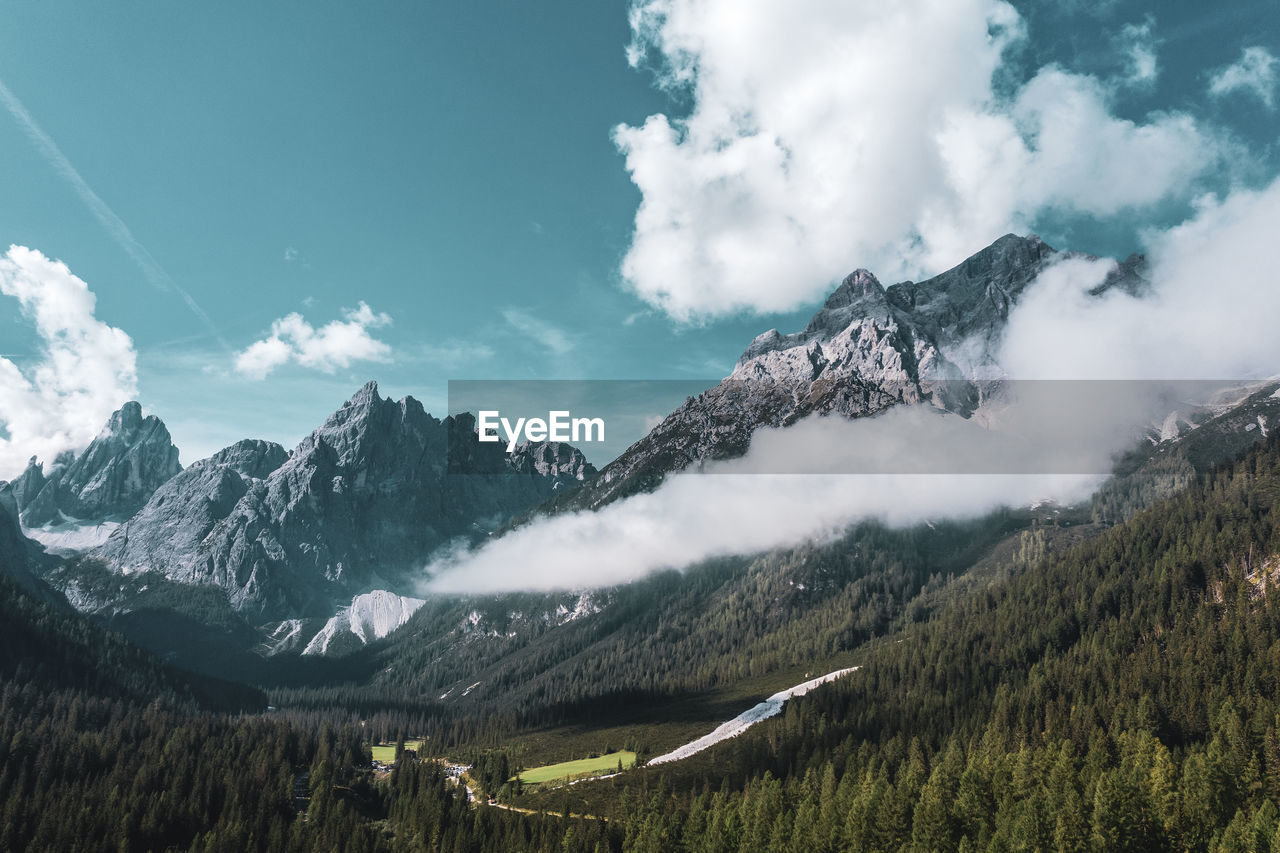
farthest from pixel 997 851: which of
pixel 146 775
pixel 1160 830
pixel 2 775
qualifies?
pixel 2 775

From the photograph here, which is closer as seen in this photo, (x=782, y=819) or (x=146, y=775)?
(x=782, y=819)

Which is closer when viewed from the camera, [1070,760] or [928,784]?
[928,784]

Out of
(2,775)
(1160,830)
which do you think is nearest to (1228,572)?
(1160,830)

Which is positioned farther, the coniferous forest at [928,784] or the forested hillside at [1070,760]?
the coniferous forest at [928,784]

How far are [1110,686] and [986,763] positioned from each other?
5332 cm

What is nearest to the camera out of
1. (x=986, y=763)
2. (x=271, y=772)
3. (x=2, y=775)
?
(x=986, y=763)

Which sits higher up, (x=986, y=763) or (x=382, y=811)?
(x=986, y=763)

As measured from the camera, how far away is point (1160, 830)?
95250 mm

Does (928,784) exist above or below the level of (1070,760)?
below

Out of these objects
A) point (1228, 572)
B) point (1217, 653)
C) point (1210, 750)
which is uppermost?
point (1228, 572)

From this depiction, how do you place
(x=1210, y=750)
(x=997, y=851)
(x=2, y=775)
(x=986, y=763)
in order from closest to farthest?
(x=997, y=851)
(x=1210, y=750)
(x=986, y=763)
(x=2, y=775)

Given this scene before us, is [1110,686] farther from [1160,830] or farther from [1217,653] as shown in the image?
[1160,830]

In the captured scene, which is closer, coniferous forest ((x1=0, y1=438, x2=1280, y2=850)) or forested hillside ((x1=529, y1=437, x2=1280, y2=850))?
forested hillside ((x1=529, y1=437, x2=1280, y2=850))

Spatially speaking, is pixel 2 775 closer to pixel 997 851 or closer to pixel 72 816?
pixel 72 816
